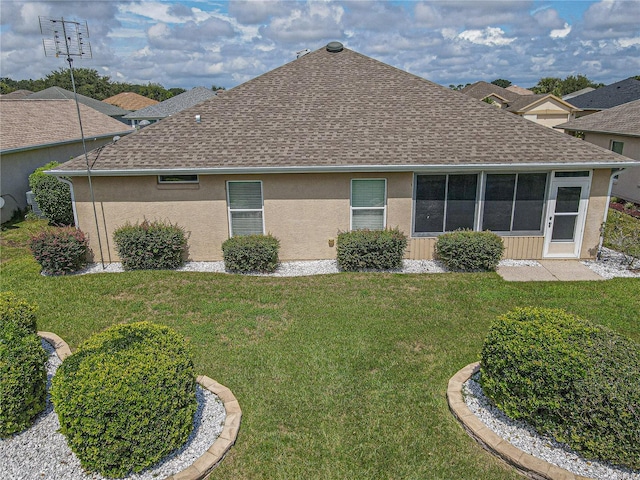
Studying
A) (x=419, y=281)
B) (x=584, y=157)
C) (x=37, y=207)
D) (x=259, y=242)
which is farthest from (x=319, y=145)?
(x=37, y=207)

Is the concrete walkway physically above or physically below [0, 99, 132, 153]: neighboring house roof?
below

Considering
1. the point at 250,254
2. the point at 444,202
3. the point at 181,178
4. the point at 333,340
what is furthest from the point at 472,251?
the point at 181,178

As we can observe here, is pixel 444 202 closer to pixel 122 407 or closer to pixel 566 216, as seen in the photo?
pixel 566 216

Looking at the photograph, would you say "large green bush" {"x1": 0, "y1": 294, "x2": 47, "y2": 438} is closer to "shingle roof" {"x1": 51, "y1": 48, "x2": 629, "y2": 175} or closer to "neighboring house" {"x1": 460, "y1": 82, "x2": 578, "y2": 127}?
"shingle roof" {"x1": 51, "y1": 48, "x2": 629, "y2": 175}

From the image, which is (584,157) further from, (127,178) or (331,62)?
(127,178)

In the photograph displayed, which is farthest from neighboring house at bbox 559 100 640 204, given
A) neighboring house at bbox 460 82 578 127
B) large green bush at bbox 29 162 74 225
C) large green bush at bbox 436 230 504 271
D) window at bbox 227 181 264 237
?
large green bush at bbox 29 162 74 225

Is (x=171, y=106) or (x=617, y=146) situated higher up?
(x=171, y=106)
